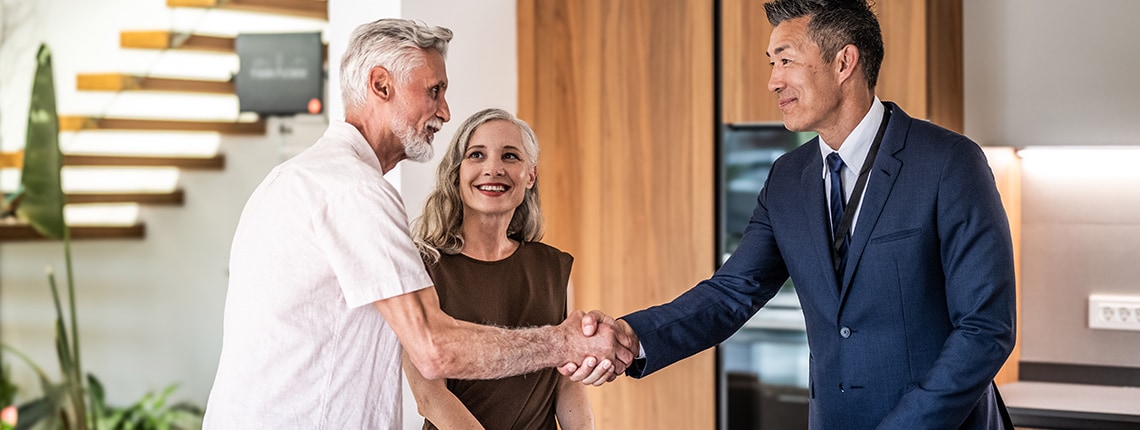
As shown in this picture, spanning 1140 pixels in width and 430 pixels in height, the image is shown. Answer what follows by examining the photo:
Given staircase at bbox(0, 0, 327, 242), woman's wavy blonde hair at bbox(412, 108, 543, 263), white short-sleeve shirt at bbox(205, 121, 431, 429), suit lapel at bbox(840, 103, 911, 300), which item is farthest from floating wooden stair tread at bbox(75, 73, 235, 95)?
suit lapel at bbox(840, 103, 911, 300)

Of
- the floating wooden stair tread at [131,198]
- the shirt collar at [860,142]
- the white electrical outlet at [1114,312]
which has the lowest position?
the white electrical outlet at [1114,312]

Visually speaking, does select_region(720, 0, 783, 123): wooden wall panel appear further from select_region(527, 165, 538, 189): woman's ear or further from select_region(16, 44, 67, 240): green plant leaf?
select_region(16, 44, 67, 240): green plant leaf

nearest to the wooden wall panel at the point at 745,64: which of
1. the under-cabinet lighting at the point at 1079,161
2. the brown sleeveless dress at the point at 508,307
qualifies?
the under-cabinet lighting at the point at 1079,161

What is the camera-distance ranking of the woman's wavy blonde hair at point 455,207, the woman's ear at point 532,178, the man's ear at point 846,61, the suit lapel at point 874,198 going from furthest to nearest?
the woman's ear at point 532,178
the woman's wavy blonde hair at point 455,207
the man's ear at point 846,61
the suit lapel at point 874,198

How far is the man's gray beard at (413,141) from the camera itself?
1936mm

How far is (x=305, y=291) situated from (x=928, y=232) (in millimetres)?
1081

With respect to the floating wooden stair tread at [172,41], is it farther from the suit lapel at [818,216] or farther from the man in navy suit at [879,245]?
the suit lapel at [818,216]

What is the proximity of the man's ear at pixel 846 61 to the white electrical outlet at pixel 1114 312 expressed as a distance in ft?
5.18

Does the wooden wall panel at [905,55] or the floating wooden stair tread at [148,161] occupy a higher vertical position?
the wooden wall panel at [905,55]

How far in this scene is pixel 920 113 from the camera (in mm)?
2977

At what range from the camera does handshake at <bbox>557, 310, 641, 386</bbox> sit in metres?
2.19

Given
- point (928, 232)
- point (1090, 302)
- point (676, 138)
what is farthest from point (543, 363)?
point (1090, 302)

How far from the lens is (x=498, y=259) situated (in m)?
2.25

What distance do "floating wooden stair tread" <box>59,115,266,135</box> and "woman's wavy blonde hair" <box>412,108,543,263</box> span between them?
2.61 metres
